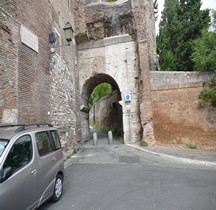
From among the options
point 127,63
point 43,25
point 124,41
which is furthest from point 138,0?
point 43,25

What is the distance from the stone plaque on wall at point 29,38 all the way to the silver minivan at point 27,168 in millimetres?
3283

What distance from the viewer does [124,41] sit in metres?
12.1

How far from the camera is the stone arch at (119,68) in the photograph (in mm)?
11602

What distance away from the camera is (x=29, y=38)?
6004mm

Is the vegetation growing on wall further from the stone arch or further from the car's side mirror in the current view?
the car's side mirror

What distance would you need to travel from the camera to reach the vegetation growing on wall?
9.12m

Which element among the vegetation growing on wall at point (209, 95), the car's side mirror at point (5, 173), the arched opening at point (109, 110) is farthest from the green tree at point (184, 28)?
the car's side mirror at point (5, 173)

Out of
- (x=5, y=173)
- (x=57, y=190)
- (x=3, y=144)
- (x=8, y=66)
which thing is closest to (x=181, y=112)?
(x=57, y=190)

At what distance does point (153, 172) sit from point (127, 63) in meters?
7.81

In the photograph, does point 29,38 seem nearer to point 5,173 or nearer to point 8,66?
point 8,66

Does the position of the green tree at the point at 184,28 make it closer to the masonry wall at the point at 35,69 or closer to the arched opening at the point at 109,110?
the arched opening at the point at 109,110

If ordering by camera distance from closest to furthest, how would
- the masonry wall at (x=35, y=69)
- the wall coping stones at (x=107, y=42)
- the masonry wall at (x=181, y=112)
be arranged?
the masonry wall at (x=35, y=69) < the masonry wall at (x=181, y=112) < the wall coping stones at (x=107, y=42)

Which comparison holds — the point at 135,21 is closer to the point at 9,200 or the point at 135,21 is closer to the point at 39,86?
the point at 39,86

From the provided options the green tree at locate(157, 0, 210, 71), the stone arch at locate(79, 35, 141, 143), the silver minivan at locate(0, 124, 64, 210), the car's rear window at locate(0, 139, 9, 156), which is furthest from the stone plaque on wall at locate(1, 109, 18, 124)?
the green tree at locate(157, 0, 210, 71)
